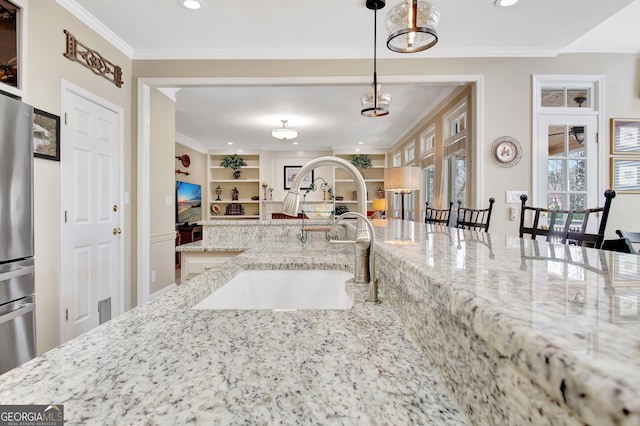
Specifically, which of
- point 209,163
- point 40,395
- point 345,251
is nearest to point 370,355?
point 40,395

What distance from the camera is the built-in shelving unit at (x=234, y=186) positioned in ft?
27.2

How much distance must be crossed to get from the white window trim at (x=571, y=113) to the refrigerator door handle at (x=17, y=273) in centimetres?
417

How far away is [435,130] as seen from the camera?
481 centimetres

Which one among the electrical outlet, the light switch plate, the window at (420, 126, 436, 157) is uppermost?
the window at (420, 126, 436, 157)

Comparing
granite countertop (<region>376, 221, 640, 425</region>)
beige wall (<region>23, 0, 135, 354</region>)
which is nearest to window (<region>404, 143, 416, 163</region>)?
beige wall (<region>23, 0, 135, 354</region>)

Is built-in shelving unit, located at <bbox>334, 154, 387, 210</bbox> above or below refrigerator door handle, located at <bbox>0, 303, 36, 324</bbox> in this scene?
above

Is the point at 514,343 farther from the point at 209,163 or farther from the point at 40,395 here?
the point at 209,163

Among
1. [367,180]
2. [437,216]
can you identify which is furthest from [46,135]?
[367,180]

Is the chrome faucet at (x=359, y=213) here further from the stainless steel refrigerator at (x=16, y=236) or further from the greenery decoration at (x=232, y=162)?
the greenery decoration at (x=232, y=162)

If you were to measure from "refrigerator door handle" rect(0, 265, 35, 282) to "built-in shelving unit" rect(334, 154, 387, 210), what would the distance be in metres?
6.80

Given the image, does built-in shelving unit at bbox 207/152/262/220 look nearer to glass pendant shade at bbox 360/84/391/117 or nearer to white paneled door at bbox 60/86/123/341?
white paneled door at bbox 60/86/123/341

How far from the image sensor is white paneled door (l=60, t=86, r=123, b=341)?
97.0 inches

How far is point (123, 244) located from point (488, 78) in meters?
4.07

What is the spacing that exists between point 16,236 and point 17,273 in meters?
0.20
